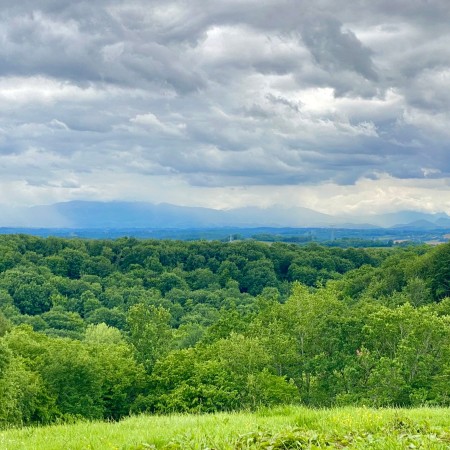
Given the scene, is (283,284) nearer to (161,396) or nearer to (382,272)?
(382,272)

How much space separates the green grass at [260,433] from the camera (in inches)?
333

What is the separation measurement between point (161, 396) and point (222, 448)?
38.1 meters

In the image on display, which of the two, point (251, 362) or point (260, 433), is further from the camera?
point (251, 362)

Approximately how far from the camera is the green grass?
333 inches

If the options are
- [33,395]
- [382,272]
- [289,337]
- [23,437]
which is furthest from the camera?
[382,272]

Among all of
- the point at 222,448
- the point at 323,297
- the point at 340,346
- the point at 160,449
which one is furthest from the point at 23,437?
the point at 323,297

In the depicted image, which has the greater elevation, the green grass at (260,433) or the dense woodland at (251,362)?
the green grass at (260,433)

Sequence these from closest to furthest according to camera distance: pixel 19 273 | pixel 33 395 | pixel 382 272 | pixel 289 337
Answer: pixel 33 395, pixel 289 337, pixel 382 272, pixel 19 273

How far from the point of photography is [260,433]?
892 centimetres

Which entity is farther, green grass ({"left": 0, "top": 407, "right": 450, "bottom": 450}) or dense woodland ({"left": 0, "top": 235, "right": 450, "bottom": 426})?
dense woodland ({"left": 0, "top": 235, "right": 450, "bottom": 426})

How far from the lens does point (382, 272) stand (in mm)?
95125

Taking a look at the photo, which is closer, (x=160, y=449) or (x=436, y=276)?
(x=160, y=449)

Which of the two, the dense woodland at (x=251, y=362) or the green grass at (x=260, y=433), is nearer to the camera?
the green grass at (x=260, y=433)

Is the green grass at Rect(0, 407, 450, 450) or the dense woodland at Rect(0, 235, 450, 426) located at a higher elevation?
the green grass at Rect(0, 407, 450, 450)
